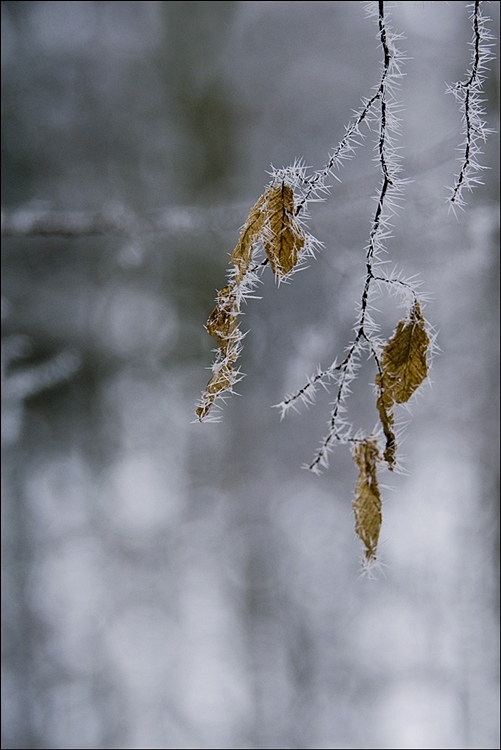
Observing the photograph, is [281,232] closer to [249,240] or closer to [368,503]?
[249,240]

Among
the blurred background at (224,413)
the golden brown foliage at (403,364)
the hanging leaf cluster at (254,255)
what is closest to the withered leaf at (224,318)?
the hanging leaf cluster at (254,255)

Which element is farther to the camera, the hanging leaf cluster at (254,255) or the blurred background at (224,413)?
the blurred background at (224,413)

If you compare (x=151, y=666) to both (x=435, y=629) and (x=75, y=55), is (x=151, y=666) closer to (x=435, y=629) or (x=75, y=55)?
(x=435, y=629)

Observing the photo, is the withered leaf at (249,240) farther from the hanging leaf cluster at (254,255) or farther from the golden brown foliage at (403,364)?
the golden brown foliage at (403,364)

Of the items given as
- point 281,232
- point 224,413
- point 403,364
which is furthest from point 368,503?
point 224,413

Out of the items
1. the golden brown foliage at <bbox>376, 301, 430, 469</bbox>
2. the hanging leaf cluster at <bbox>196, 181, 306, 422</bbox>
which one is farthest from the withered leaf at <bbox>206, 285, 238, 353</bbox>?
the golden brown foliage at <bbox>376, 301, 430, 469</bbox>

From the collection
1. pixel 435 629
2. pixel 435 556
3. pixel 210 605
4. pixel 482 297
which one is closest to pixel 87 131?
pixel 482 297
